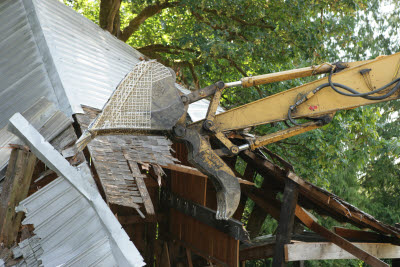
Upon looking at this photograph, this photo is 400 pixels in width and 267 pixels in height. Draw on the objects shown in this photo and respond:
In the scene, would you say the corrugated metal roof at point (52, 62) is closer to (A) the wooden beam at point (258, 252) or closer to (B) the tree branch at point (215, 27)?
(A) the wooden beam at point (258, 252)

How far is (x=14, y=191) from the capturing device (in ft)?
14.9

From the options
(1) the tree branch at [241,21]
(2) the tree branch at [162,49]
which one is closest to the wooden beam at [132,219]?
(1) the tree branch at [241,21]

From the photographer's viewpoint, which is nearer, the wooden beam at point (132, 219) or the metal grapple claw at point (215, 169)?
the metal grapple claw at point (215, 169)

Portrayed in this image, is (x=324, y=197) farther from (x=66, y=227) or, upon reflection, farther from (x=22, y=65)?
(x=22, y=65)

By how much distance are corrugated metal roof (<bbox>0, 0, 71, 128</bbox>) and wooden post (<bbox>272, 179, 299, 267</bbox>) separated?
386cm

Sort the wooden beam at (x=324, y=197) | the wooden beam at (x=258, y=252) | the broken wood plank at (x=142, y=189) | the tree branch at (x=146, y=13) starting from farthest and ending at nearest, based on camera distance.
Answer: the tree branch at (x=146, y=13)
the wooden beam at (x=258, y=252)
the wooden beam at (x=324, y=197)
the broken wood plank at (x=142, y=189)

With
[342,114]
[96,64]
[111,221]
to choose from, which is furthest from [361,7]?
[111,221]

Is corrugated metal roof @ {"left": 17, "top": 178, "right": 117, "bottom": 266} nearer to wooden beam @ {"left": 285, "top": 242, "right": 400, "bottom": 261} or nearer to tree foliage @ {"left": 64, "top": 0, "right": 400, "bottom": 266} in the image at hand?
wooden beam @ {"left": 285, "top": 242, "right": 400, "bottom": 261}

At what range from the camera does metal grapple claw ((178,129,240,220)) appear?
17.0 feet

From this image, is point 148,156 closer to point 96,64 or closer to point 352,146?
point 96,64

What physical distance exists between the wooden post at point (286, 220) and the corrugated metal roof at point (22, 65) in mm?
3860

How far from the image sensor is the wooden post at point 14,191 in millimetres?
4473

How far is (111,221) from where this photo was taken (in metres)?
3.73

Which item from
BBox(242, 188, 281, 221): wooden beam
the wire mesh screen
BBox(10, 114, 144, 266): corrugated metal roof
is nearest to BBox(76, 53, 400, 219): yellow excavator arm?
the wire mesh screen
